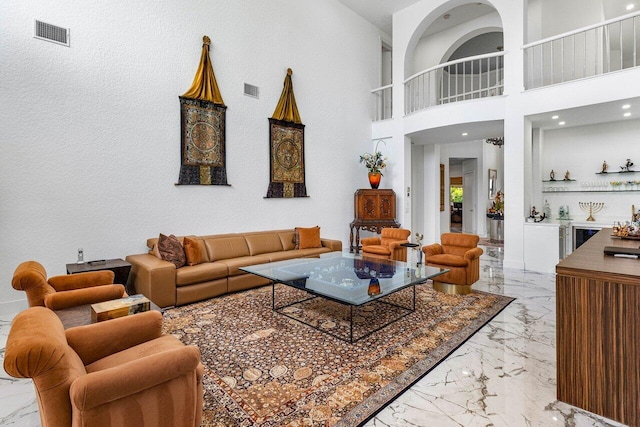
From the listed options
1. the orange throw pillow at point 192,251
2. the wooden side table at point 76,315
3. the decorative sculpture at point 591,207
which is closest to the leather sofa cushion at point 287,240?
the orange throw pillow at point 192,251

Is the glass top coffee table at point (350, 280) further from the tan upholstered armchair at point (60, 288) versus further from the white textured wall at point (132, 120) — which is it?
the white textured wall at point (132, 120)

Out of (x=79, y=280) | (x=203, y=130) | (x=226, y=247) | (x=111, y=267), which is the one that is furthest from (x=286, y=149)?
(x=79, y=280)

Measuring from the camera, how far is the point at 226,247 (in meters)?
5.03

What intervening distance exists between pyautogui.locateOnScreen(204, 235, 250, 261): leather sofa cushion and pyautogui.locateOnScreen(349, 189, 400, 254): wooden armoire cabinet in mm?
3012

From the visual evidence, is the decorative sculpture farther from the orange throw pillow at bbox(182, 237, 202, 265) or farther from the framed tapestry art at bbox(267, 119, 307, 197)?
the orange throw pillow at bbox(182, 237, 202, 265)

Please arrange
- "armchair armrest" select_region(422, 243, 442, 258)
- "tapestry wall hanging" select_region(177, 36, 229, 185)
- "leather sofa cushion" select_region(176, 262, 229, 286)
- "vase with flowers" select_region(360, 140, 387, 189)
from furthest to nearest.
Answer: "vase with flowers" select_region(360, 140, 387, 189) < "tapestry wall hanging" select_region(177, 36, 229, 185) < "armchair armrest" select_region(422, 243, 442, 258) < "leather sofa cushion" select_region(176, 262, 229, 286)

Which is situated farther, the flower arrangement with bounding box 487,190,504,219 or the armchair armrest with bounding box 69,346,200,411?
the flower arrangement with bounding box 487,190,504,219

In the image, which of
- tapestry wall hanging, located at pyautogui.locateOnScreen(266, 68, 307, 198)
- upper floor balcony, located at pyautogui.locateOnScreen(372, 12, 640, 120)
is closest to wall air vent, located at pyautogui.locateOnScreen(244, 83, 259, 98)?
tapestry wall hanging, located at pyautogui.locateOnScreen(266, 68, 307, 198)

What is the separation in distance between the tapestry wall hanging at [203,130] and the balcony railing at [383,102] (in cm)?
460

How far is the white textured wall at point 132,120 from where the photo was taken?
12.3ft

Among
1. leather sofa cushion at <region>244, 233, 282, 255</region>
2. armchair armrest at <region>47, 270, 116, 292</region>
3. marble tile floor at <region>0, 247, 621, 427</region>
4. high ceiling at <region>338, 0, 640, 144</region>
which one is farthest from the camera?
high ceiling at <region>338, 0, 640, 144</region>

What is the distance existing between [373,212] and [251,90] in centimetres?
376

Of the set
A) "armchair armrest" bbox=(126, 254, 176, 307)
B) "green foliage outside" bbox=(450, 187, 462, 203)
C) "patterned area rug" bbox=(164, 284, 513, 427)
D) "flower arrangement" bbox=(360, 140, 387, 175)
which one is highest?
"flower arrangement" bbox=(360, 140, 387, 175)

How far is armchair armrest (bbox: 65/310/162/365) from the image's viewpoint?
1776 millimetres
